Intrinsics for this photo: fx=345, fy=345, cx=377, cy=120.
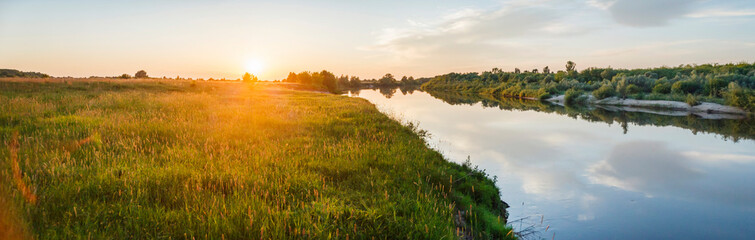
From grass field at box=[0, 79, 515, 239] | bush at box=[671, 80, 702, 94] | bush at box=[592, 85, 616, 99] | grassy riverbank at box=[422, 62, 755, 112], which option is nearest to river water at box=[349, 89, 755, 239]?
grass field at box=[0, 79, 515, 239]

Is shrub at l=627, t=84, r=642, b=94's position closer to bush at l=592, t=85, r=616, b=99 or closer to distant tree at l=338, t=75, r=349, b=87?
bush at l=592, t=85, r=616, b=99

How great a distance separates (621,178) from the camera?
10508mm

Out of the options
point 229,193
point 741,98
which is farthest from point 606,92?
point 229,193

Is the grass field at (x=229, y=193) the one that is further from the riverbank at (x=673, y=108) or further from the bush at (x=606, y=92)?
the bush at (x=606, y=92)

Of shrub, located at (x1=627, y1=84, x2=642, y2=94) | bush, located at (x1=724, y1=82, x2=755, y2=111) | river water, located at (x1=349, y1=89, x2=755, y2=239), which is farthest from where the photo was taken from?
shrub, located at (x1=627, y1=84, x2=642, y2=94)

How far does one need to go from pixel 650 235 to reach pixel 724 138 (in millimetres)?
16266

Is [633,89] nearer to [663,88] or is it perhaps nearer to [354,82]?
[663,88]

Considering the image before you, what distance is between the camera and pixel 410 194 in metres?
5.09

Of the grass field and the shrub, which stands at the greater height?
the shrub

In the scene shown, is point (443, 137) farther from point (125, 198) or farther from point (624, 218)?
point (125, 198)

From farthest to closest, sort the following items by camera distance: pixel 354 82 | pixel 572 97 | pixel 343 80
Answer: pixel 354 82
pixel 343 80
pixel 572 97

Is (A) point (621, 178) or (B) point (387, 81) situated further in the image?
(B) point (387, 81)

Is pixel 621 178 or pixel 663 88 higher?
pixel 663 88

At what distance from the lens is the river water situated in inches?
281
